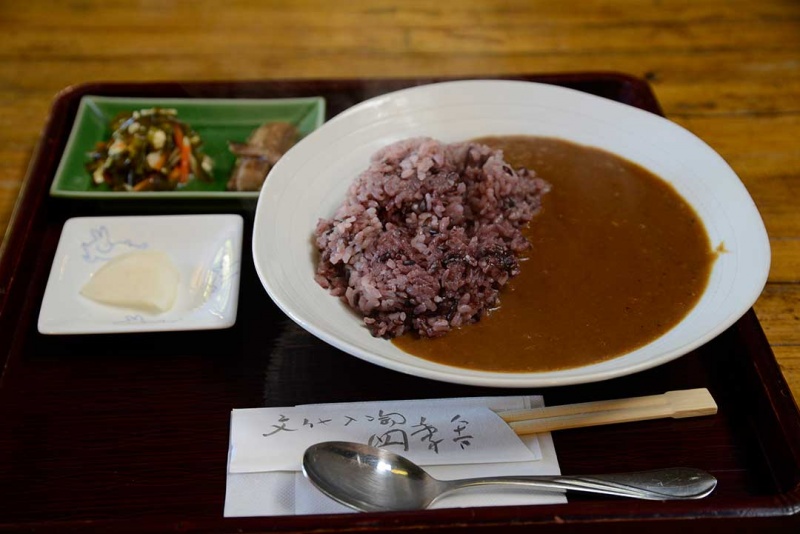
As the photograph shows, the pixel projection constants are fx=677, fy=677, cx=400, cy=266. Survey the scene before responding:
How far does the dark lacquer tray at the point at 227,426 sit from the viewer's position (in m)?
1.79

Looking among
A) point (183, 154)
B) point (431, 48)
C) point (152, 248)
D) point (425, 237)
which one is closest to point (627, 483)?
point (425, 237)

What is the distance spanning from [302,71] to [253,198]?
147cm

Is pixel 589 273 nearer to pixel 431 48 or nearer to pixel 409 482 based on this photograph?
pixel 409 482

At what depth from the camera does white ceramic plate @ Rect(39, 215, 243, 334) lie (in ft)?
7.54

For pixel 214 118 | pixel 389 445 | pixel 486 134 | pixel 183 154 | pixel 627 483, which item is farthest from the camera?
pixel 214 118

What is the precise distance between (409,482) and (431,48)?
115 inches

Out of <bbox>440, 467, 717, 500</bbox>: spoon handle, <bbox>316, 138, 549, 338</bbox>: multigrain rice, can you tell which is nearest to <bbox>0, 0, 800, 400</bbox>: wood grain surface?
<bbox>316, 138, 549, 338</bbox>: multigrain rice

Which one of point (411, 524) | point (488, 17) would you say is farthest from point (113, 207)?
point (488, 17)

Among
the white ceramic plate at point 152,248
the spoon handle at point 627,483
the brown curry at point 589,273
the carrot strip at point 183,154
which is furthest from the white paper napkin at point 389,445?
the carrot strip at point 183,154

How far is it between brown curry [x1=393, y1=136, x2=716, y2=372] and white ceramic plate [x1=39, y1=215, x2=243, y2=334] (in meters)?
0.75

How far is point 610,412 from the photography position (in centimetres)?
208

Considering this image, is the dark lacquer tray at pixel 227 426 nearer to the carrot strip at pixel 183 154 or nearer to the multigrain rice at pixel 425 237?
the multigrain rice at pixel 425 237

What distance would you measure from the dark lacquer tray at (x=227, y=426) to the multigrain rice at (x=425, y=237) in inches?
10.2

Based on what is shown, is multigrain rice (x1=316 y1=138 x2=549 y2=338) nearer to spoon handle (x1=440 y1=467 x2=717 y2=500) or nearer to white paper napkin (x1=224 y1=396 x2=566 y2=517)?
white paper napkin (x1=224 y1=396 x2=566 y2=517)
